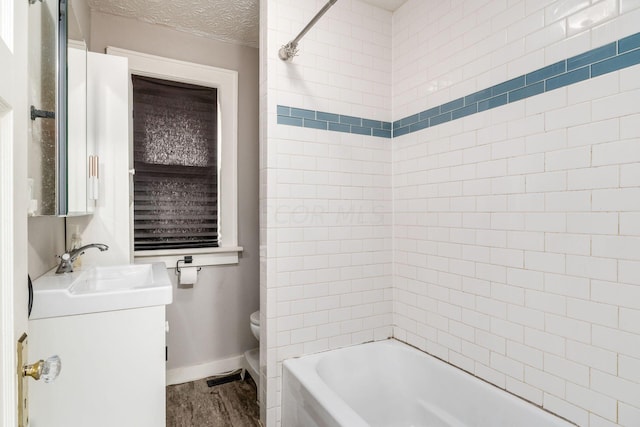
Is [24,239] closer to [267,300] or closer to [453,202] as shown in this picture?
[267,300]

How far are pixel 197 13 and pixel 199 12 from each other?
0.07 feet

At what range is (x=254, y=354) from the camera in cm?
271

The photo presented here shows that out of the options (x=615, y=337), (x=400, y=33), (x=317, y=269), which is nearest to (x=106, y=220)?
(x=317, y=269)

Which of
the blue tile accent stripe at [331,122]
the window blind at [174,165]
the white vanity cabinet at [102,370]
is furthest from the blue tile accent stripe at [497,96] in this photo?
the white vanity cabinet at [102,370]

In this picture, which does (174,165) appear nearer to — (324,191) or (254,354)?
(324,191)

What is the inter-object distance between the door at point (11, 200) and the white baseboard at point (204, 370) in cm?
211

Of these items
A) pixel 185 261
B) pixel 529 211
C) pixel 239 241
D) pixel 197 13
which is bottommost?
pixel 185 261

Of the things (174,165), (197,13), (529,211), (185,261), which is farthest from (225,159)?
(529,211)

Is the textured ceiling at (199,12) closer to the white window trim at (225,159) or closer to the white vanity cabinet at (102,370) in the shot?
the white window trim at (225,159)

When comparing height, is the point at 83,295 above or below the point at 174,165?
below

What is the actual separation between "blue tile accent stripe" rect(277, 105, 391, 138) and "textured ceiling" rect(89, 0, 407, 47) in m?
0.80

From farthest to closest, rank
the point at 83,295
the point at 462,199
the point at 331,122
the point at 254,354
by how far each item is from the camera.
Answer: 1. the point at 254,354
2. the point at 331,122
3. the point at 462,199
4. the point at 83,295

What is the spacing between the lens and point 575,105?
1367 millimetres

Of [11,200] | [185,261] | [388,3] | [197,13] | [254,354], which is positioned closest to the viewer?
[11,200]
